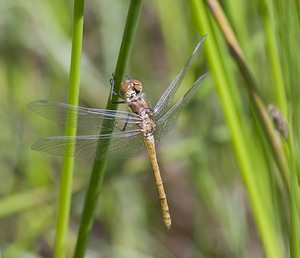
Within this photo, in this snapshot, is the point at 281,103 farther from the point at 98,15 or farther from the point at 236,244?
the point at 98,15

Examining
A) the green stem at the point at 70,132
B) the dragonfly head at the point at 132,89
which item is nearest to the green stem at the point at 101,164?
the green stem at the point at 70,132

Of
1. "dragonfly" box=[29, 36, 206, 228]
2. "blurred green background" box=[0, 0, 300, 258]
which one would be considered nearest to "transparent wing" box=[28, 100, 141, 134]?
"dragonfly" box=[29, 36, 206, 228]

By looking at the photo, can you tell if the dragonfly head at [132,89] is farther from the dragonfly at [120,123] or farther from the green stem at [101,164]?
the green stem at [101,164]

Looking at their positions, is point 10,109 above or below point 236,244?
above

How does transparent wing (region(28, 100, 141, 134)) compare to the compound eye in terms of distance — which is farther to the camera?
the compound eye

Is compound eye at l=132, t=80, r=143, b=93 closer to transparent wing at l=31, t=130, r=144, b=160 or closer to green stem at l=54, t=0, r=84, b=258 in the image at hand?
transparent wing at l=31, t=130, r=144, b=160

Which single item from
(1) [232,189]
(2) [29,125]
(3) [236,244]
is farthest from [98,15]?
(3) [236,244]
